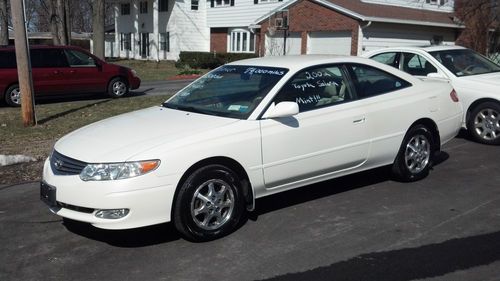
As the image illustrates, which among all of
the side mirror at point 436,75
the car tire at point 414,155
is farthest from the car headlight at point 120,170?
the side mirror at point 436,75

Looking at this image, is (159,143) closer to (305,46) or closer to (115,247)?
(115,247)

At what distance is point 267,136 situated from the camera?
4.85 metres

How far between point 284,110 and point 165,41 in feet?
116

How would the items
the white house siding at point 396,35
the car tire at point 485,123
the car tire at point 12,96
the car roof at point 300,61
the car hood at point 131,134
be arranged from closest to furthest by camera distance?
the car hood at point 131,134, the car roof at point 300,61, the car tire at point 485,123, the car tire at point 12,96, the white house siding at point 396,35

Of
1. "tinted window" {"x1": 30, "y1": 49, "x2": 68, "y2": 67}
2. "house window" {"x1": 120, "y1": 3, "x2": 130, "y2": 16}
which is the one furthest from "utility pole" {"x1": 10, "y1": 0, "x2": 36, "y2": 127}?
"house window" {"x1": 120, "y1": 3, "x2": 130, "y2": 16}

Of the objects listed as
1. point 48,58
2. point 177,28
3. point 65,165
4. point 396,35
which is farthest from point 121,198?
point 177,28

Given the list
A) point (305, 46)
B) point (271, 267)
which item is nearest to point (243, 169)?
point (271, 267)

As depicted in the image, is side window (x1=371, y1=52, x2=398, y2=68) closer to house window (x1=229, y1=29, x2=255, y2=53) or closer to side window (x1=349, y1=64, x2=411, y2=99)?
side window (x1=349, y1=64, x2=411, y2=99)

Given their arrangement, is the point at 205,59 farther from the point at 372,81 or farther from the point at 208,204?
the point at 208,204

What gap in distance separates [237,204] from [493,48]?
26256mm

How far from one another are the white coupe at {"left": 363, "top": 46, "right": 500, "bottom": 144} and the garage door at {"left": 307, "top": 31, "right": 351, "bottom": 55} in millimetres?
16287

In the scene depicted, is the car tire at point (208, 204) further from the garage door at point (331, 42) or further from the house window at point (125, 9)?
the house window at point (125, 9)

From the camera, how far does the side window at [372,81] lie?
5.74m

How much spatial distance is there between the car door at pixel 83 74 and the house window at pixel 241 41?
20.1m
